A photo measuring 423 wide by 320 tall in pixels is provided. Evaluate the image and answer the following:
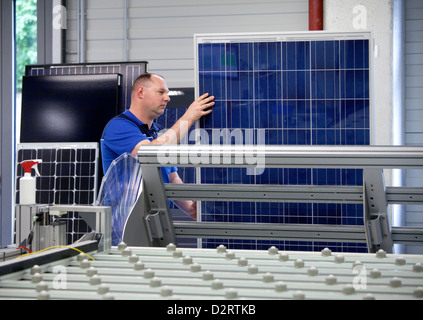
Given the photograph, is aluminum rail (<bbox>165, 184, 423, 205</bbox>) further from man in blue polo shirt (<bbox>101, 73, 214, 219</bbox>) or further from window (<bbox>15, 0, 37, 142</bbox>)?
window (<bbox>15, 0, 37, 142</bbox>)

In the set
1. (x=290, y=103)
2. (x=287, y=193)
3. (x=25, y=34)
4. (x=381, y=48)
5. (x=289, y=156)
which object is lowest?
(x=287, y=193)

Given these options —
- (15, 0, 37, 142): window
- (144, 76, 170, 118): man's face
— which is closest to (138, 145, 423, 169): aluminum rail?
(144, 76, 170, 118): man's face

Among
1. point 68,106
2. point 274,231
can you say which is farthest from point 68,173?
point 274,231

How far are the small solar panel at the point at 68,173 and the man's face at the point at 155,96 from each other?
75 centimetres

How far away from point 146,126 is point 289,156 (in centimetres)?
221

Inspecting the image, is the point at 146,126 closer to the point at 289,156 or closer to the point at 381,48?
the point at 289,156

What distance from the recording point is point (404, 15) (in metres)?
5.10

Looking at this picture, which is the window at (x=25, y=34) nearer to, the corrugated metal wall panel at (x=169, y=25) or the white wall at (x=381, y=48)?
the corrugated metal wall panel at (x=169, y=25)

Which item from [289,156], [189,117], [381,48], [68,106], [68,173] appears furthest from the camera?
[381,48]

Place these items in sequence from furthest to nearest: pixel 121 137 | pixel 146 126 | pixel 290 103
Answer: pixel 146 126 → pixel 121 137 → pixel 290 103

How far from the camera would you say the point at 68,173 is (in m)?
4.57

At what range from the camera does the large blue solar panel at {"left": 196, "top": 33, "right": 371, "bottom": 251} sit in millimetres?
3215

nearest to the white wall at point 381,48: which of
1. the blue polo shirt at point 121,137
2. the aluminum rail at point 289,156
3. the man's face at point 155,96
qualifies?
the man's face at point 155,96

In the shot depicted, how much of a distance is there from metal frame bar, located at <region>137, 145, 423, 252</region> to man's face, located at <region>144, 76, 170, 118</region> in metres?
1.90
